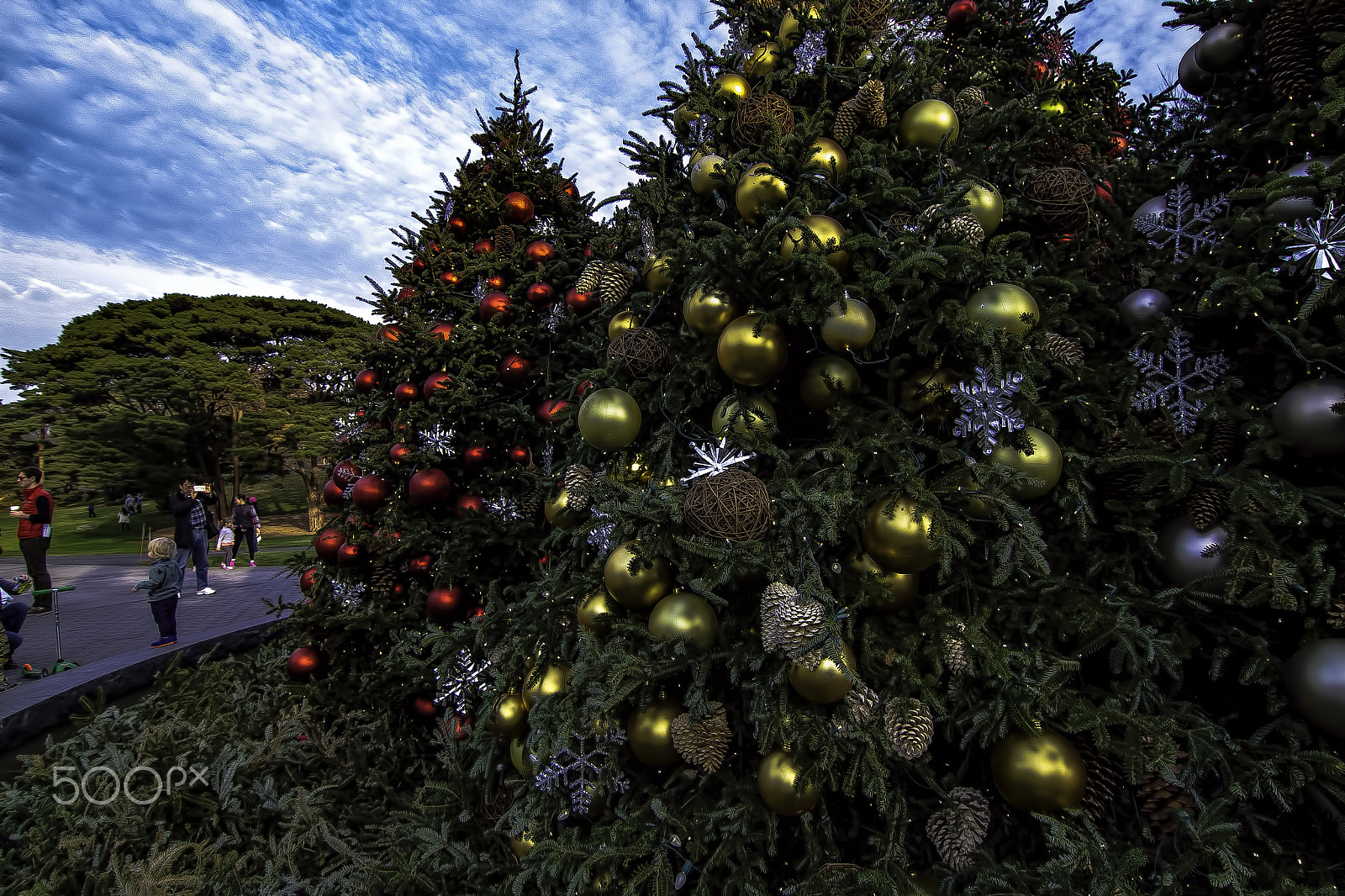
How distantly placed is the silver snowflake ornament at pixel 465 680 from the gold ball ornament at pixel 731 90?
8.22 feet

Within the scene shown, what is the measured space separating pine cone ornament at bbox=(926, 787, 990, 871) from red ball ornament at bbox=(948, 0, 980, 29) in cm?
307

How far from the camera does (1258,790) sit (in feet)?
4.66

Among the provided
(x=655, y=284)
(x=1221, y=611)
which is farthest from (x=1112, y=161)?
(x=655, y=284)

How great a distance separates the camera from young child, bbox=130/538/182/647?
6281 mm

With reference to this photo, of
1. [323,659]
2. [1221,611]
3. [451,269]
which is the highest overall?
[451,269]

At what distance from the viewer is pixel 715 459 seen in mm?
1774

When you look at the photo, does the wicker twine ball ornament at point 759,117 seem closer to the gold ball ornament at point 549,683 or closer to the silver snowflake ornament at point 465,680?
the gold ball ornament at point 549,683

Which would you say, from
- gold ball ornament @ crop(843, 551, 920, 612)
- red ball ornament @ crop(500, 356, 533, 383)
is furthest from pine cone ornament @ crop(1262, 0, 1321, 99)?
red ball ornament @ crop(500, 356, 533, 383)

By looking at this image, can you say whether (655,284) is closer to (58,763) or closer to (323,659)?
(323,659)

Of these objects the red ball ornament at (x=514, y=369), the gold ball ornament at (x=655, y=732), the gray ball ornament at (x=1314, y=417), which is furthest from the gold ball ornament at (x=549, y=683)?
the gray ball ornament at (x=1314, y=417)

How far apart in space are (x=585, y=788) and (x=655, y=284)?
5.85 ft

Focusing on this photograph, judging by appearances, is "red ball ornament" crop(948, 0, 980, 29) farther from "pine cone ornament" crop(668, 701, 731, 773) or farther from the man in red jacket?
the man in red jacket

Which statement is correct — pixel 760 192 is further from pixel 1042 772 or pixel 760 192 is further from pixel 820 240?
pixel 1042 772

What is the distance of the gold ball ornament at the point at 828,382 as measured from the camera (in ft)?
6.02
